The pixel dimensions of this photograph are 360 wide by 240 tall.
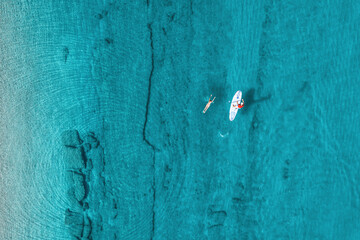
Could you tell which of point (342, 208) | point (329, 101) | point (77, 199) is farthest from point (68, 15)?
point (342, 208)

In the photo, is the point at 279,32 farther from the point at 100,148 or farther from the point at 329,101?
the point at 100,148

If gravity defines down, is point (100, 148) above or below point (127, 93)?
below

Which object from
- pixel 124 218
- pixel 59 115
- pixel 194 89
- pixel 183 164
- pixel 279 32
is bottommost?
pixel 124 218

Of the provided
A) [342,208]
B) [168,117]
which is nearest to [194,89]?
[168,117]
